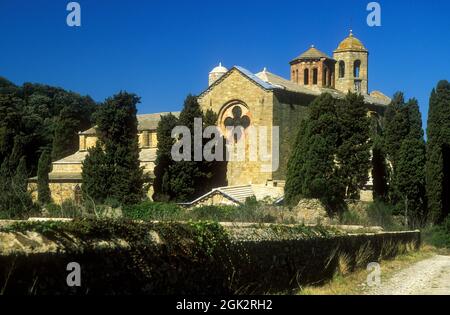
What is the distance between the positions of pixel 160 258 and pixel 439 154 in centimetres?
2648

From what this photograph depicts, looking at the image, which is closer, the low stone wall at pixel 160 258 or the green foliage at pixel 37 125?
the low stone wall at pixel 160 258

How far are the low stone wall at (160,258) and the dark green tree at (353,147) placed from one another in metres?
19.4

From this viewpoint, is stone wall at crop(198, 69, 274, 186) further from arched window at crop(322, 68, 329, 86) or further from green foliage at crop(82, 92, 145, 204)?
arched window at crop(322, 68, 329, 86)

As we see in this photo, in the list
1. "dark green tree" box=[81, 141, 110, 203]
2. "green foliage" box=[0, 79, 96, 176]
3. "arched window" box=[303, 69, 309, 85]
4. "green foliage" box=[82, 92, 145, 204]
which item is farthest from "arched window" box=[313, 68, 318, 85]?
"green foliage" box=[0, 79, 96, 176]

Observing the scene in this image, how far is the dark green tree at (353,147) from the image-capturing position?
30.2 m

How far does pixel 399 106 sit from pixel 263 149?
8.06 m

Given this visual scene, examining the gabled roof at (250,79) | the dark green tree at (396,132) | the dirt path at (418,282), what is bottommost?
the dirt path at (418,282)

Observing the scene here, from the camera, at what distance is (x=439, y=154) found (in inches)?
1201

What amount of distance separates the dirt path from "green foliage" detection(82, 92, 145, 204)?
66.7ft

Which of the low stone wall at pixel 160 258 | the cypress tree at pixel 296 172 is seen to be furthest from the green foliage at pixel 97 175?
the low stone wall at pixel 160 258

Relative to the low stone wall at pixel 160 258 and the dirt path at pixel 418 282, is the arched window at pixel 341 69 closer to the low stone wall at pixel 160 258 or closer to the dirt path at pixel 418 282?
the dirt path at pixel 418 282

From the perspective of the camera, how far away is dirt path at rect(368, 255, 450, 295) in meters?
10.8

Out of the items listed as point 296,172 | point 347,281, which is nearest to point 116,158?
point 296,172

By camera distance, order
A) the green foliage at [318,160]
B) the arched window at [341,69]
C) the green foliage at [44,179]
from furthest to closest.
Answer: the arched window at [341,69]
the green foliage at [44,179]
the green foliage at [318,160]
